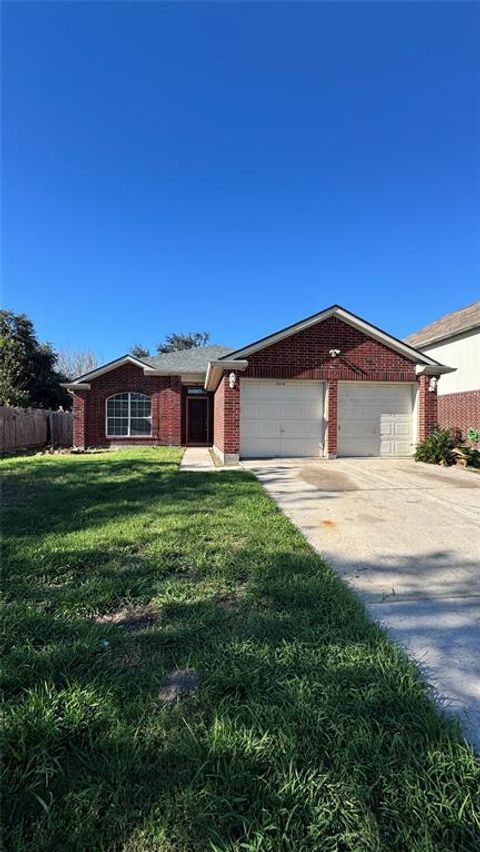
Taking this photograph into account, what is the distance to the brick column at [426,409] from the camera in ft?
39.7

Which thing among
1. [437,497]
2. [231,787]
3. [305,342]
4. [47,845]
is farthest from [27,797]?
[305,342]

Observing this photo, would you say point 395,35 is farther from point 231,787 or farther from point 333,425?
point 231,787

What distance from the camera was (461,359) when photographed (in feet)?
56.3

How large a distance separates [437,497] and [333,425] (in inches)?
211

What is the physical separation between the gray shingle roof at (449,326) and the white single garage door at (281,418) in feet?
28.5

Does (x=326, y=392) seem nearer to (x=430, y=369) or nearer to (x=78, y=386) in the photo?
(x=430, y=369)

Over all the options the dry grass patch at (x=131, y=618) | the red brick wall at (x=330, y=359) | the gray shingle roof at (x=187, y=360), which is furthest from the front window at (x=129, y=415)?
the dry grass patch at (x=131, y=618)

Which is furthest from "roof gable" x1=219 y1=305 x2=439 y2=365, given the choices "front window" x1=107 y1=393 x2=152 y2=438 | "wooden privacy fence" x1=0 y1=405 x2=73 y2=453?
"wooden privacy fence" x1=0 y1=405 x2=73 y2=453

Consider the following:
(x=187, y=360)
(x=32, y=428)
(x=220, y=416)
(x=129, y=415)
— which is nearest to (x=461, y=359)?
(x=220, y=416)

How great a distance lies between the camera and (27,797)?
1.53m

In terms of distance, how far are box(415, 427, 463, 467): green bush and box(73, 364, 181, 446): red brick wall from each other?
391 inches

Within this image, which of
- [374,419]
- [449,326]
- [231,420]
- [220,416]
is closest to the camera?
[231,420]

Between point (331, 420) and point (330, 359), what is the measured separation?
1774 millimetres

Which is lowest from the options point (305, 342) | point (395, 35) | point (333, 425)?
point (333, 425)
